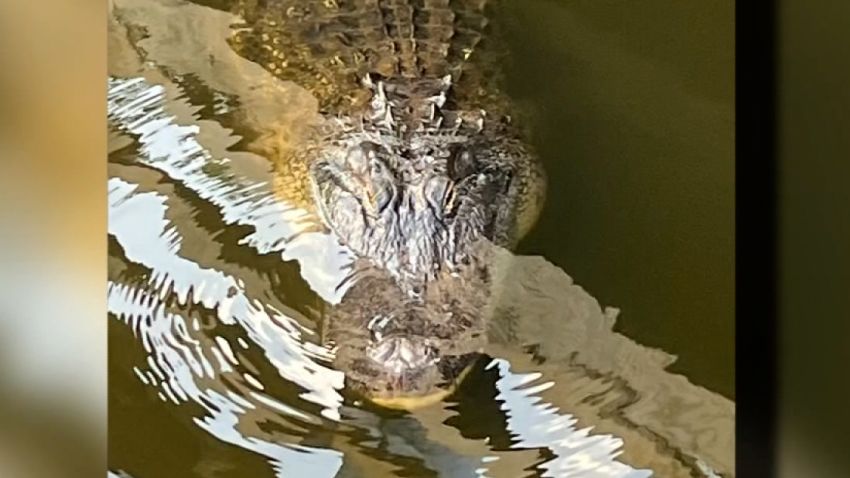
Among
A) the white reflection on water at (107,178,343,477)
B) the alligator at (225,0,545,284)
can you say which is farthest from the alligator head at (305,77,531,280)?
the white reflection on water at (107,178,343,477)

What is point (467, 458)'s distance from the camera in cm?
93

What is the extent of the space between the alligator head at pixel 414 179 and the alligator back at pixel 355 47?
0.02m

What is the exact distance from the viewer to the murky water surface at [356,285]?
93 centimetres

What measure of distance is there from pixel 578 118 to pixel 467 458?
342 mm

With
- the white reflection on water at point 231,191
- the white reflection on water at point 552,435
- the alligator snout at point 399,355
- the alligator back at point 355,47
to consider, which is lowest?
the white reflection on water at point 552,435

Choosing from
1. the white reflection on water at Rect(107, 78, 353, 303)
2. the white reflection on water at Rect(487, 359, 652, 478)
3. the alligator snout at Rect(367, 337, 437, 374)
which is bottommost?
the white reflection on water at Rect(487, 359, 652, 478)

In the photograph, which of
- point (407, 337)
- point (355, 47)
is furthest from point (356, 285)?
point (355, 47)

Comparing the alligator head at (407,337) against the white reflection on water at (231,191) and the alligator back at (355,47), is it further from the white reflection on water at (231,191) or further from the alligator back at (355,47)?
the alligator back at (355,47)

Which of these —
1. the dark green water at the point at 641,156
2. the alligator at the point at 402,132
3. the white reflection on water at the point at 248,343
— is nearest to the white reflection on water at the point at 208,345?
the white reflection on water at the point at 248,343

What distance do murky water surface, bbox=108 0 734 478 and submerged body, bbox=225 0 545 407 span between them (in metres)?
0.02

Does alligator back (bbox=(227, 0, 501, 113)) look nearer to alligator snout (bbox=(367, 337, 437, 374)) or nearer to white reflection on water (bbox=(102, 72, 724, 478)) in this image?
white reflection on water (bbox=(102, 72, 724, 478))

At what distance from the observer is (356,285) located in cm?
93

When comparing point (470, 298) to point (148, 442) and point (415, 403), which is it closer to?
point (415, 403)

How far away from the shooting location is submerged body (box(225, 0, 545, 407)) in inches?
36.7
